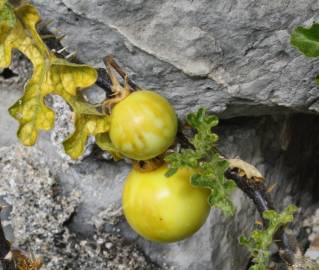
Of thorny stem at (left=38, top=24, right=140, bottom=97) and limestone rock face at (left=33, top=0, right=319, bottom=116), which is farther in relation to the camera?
limestone rock face at (left=33, top=0, right=319, bottom=116)

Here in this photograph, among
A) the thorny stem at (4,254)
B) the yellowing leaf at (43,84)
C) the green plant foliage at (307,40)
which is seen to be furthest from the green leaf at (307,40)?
the thorny stem at (4,254)

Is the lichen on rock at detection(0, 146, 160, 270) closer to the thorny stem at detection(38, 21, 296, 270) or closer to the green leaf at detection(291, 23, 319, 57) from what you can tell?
the thorny stem at detection(38, 21, 296, 270)

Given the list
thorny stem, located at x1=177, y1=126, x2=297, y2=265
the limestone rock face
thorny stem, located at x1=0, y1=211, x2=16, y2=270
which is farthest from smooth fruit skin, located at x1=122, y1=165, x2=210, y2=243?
the limestone rock face

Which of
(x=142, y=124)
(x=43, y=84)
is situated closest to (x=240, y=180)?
(x=142, y=124)

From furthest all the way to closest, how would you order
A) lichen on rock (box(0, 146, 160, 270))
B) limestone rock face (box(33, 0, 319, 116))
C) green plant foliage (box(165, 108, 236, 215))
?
lichen on rock (box(0, 146, 160, 270))
limestone rock face (box(33, 0, 319, 116))
green plant foliage (box(165, 108, 236, 215))

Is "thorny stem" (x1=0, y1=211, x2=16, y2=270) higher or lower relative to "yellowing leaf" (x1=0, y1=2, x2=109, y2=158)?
lower

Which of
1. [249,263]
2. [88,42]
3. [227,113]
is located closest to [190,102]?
[227,113]

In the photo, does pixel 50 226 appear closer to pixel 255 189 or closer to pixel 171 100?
pixel 171 100
